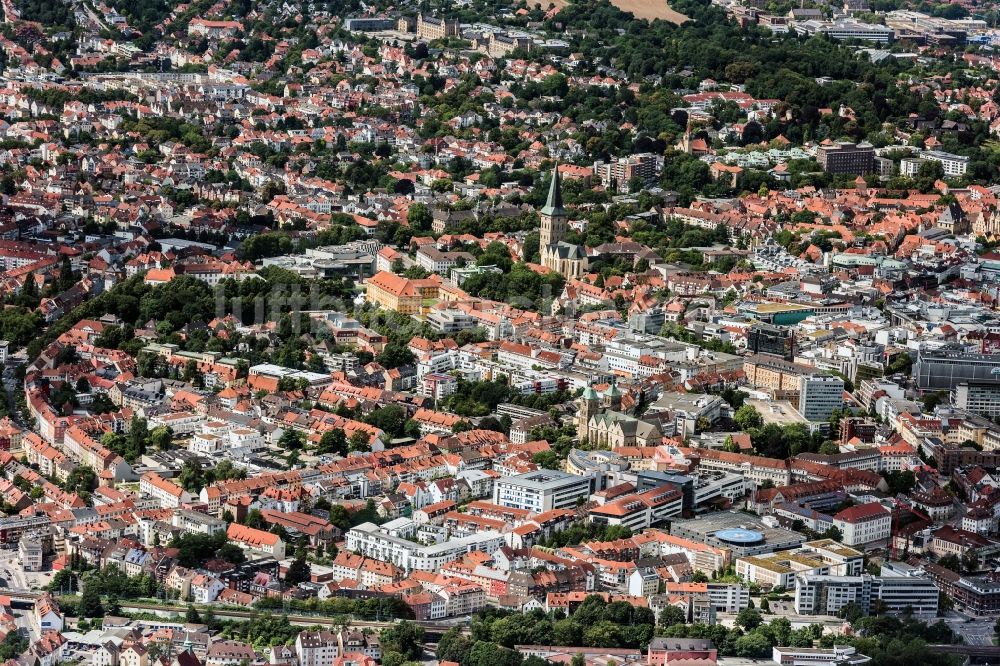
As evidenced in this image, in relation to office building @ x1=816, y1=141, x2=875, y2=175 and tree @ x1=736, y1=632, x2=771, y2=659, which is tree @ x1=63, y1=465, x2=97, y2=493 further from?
office building @ x1=816, y1=141, x2=875, y2=175

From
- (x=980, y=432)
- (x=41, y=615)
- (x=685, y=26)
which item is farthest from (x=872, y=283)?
(x=685, y=26)

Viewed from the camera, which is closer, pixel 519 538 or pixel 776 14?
pixel 519 538

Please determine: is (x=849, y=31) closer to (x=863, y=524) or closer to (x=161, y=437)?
(x=161, y=437)

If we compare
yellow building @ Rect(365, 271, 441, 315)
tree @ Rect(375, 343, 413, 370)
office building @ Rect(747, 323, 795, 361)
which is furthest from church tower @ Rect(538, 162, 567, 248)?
tree @ Rect(375, 343, 413, 370)

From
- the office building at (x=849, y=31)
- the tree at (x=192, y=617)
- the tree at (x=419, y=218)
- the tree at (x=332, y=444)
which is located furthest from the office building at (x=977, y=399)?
the office building at (x=849, y=31)

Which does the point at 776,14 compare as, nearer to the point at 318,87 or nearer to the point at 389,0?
the point at 389,0

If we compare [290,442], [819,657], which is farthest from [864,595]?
[290,442]
